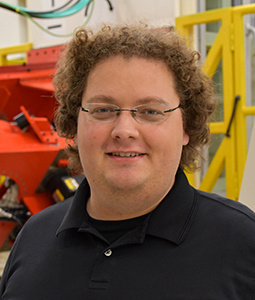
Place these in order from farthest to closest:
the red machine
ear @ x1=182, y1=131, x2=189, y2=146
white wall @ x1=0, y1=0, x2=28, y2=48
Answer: white wall @ x1=0, y1=0, x2=28, y2=48, the red machine, ear @ x1=182, y1=131, x2=189, y2=146

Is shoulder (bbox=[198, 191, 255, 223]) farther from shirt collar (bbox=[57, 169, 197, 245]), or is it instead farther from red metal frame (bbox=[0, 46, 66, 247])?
red metal frame (bbox=[0, 46, 66, 247])

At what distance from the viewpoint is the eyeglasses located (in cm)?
103

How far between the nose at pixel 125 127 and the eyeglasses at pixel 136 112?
1cm

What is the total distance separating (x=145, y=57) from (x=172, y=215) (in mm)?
408

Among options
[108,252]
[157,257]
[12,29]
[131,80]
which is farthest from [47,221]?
[12,29]

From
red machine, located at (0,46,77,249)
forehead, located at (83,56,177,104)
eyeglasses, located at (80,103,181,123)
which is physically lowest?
red machine, located at (0,46,77,249)

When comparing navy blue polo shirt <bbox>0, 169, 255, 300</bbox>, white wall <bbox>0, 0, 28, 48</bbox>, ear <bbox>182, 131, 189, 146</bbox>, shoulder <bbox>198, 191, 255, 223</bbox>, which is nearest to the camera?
navy blue polo shirt <bbox>0, 169, 255, 300</bbox>

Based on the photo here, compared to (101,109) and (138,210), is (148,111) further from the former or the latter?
(138,210)

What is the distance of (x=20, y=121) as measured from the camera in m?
3.04

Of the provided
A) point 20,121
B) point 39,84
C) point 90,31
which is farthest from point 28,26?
point 90,31

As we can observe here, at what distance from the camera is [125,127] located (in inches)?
39.4

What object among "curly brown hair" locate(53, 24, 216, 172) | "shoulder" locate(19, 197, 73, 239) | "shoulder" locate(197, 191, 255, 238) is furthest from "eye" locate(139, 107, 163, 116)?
"shoulder" locate(19, 197, 73, 239)

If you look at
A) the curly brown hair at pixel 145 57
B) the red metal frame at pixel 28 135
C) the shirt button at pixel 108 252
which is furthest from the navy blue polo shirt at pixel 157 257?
the red metal frame at pixel 28 135

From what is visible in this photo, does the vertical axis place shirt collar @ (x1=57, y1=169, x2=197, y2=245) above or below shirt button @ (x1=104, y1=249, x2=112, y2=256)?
above
